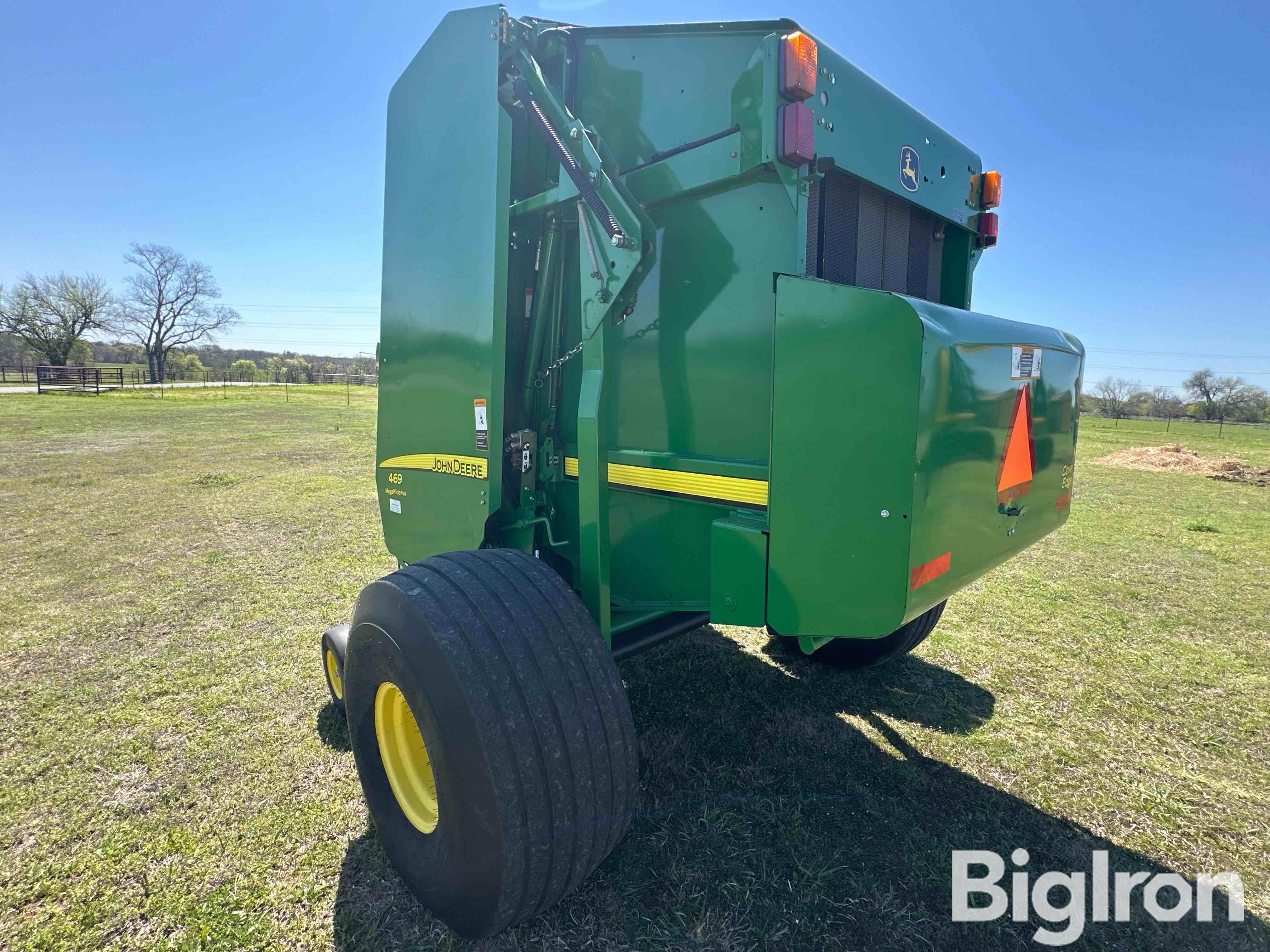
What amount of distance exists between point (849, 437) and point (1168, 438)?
3014 centimetres

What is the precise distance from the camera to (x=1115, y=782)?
115 inches

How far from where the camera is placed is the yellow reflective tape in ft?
8.92

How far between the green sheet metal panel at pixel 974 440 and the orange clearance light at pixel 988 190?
89 cm

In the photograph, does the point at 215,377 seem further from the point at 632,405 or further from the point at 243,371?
the point at 632,405

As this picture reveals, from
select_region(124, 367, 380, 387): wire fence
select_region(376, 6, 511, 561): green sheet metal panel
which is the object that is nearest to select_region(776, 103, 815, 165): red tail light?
select_region(376, 6, 511, 561): green sheet metal panel

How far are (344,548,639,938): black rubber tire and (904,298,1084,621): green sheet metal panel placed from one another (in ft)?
3.27

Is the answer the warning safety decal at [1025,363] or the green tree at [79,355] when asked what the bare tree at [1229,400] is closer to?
the warning safety decal at [1025,363]

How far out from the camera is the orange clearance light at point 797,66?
6.52 feet

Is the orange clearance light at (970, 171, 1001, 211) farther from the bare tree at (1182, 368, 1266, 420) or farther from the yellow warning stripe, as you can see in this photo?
the bare tree at (1182, 368, 1266, 420)

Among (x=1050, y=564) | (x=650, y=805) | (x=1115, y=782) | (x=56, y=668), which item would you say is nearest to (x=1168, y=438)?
(x=1050, y=564)

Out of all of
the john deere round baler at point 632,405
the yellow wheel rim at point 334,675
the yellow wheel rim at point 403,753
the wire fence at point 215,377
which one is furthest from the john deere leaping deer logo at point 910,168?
the wire fence at point 215,377

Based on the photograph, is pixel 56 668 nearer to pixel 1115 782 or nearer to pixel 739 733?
pixel 739 733

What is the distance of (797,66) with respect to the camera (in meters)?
1.99

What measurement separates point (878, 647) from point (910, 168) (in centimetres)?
251
